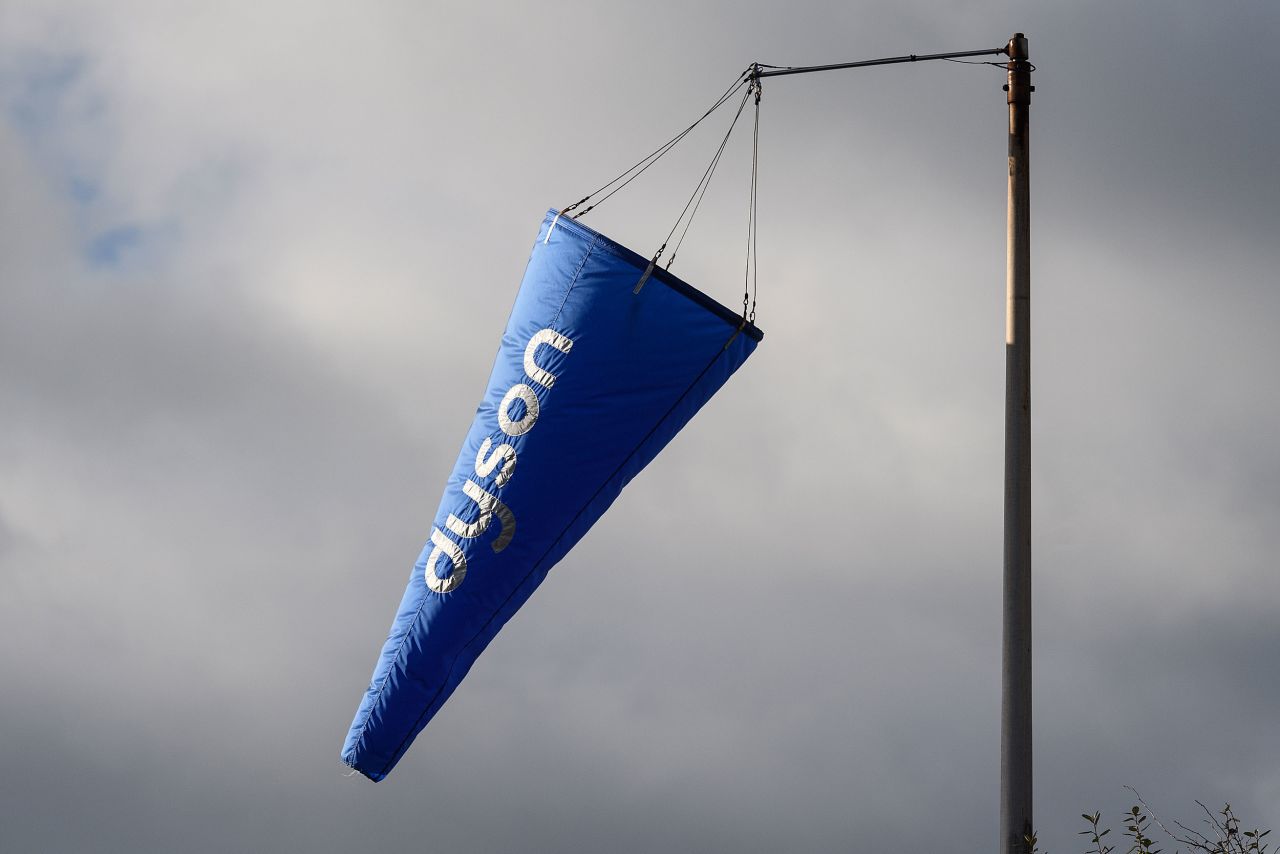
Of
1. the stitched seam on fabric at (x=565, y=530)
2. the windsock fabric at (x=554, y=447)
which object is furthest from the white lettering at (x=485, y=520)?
the stitched seam on fabric at (x=565, y=530)

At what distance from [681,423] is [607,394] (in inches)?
22.5

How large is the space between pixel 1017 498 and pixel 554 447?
2.98m

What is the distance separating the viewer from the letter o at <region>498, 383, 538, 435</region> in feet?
31.4

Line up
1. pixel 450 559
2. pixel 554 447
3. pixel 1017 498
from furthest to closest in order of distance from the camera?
pixel 450 559, pixel 554 447, pixel 1017 498

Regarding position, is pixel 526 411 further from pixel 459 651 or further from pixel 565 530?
pixel 459 651

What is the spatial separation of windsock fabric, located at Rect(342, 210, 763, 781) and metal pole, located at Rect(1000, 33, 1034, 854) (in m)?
1.93

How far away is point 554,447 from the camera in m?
9.48

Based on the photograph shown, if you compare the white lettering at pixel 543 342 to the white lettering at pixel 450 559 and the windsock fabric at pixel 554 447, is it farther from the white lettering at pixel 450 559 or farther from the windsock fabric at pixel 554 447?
the white lettering at pixel 450 559

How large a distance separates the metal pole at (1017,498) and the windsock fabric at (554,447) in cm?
193

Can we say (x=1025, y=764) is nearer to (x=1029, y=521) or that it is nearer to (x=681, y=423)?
(x=1029, y=521)

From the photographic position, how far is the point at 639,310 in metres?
9.45

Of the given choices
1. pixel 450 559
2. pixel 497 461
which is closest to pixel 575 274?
pixel 497 461

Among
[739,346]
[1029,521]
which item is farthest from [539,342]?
[1029,521]

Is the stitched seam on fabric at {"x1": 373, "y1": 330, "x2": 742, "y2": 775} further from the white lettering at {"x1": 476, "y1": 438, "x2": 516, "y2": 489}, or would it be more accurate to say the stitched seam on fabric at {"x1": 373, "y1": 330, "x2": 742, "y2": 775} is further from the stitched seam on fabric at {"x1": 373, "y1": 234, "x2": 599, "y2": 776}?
the white lettering at {"x1": 476, "y1": 438, "x2": 516, "y2": 489}
